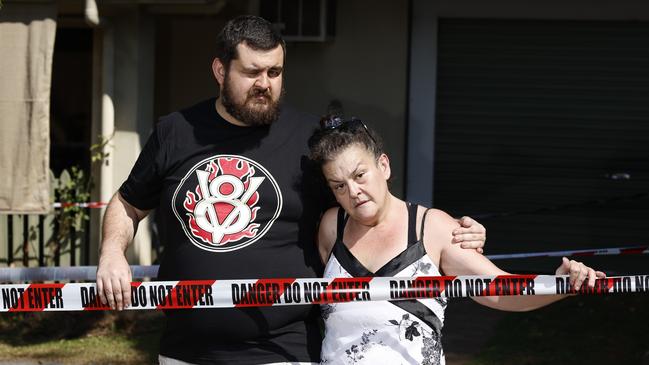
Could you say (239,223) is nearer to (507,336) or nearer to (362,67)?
(507,336)

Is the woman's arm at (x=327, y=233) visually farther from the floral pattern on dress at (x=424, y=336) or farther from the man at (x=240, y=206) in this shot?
the floral pattern on dress at (x=424, y=336)

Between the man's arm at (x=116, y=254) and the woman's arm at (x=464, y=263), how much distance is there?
0.99m

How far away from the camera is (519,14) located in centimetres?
988

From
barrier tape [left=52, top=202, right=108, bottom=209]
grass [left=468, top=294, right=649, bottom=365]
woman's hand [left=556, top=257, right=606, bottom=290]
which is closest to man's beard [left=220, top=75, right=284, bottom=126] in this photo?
woman's hand [left=556, top=257, right=606, bottom=290]

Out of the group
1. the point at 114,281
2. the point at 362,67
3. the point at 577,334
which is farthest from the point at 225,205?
the point at 362,67

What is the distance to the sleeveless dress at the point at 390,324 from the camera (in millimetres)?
3248

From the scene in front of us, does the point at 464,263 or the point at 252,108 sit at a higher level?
the point at 252,108

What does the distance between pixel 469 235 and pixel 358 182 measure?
39 cm

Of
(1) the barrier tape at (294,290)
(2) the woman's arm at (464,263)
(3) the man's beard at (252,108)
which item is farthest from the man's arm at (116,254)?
(2) the woman's arm at (464,263)

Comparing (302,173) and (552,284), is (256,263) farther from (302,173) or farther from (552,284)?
(552,284)

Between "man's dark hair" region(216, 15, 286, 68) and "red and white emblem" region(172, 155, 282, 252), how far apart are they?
1.17 feet

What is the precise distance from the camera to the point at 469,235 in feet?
10.9

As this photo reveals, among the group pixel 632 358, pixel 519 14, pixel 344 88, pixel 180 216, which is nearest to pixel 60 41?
pixel 344 88

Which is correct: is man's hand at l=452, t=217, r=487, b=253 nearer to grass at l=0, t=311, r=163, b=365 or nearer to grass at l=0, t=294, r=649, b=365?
grass at l=0, t=294, r=649, b=365
